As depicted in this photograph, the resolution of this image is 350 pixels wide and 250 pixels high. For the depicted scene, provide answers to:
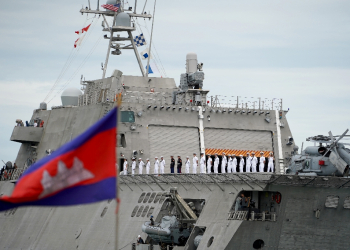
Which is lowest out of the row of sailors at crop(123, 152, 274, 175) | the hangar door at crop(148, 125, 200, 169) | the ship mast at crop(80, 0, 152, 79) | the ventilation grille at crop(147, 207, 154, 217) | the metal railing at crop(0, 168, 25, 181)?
the ventilation grille at crop(147, 207, 154, 217)

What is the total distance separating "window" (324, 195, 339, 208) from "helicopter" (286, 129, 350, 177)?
1.76 m

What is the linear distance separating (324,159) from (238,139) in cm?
1232

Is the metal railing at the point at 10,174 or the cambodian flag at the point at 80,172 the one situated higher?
the metal railing at the point at 10,174

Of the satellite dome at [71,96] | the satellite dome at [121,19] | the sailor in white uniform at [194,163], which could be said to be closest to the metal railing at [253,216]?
the sailor in white uniform at [194,163]

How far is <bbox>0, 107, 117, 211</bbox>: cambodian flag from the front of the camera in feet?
47.2

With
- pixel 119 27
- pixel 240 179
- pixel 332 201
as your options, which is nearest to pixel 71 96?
pixel 119 27

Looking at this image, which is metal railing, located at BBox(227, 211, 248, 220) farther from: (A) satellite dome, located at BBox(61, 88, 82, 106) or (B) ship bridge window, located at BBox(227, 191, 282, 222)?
(A) satellite dome, located at BBox(61, 88, 82, 106)

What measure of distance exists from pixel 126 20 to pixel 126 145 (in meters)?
10.5

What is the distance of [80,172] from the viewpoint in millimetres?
14609

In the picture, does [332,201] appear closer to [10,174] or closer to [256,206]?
[256,206]

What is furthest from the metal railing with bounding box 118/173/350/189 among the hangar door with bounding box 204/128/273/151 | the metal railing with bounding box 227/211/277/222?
the hangar door with bounding box 204/128/273/151

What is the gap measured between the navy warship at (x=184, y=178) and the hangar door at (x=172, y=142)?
0.05 meters

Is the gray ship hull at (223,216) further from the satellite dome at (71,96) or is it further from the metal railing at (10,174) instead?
the satellite dome at (71,96)

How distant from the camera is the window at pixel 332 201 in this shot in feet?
85.1
